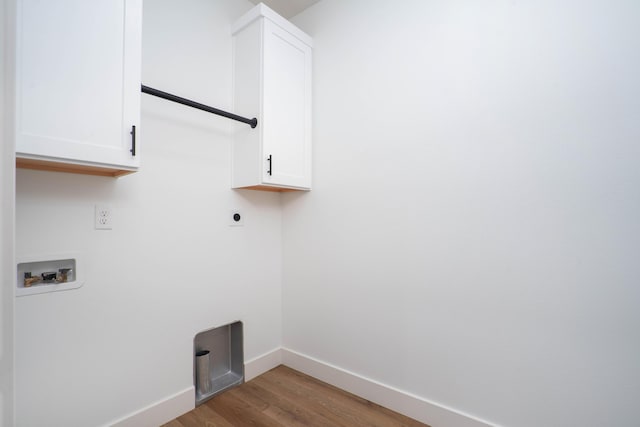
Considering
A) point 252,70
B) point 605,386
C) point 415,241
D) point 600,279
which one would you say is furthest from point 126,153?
point 605,386

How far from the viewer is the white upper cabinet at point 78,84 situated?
1.13 meters

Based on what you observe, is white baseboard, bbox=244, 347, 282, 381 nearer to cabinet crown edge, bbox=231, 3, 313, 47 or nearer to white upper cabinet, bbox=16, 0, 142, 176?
white upper cabinet, bbox=16, 0, 142, 176

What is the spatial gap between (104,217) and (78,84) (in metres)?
0.64

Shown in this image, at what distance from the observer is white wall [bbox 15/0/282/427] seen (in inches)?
54.9

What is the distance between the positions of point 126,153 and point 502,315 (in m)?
1.94

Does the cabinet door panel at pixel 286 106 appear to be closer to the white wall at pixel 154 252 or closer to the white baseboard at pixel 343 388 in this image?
the white wall at pixel 154 252

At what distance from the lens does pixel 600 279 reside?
1333 millimetres

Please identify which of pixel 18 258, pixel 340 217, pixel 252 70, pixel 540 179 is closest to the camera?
pixel 18 258

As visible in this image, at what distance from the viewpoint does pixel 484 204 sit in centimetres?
161

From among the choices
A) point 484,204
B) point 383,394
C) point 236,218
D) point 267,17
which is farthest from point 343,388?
point 267,17

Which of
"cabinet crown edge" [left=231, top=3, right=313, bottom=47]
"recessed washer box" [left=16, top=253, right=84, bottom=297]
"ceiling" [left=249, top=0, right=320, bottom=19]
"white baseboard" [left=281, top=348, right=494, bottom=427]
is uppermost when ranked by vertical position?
"ceiling" [left=249, top=0, right=320, bottom=19]

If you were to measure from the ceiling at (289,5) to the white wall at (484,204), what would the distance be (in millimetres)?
142

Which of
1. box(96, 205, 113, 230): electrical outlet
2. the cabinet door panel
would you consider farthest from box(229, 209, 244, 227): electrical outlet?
box(96, 205, 113, 230): electrical outlet

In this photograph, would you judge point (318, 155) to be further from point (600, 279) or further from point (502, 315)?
point (600, 279)
